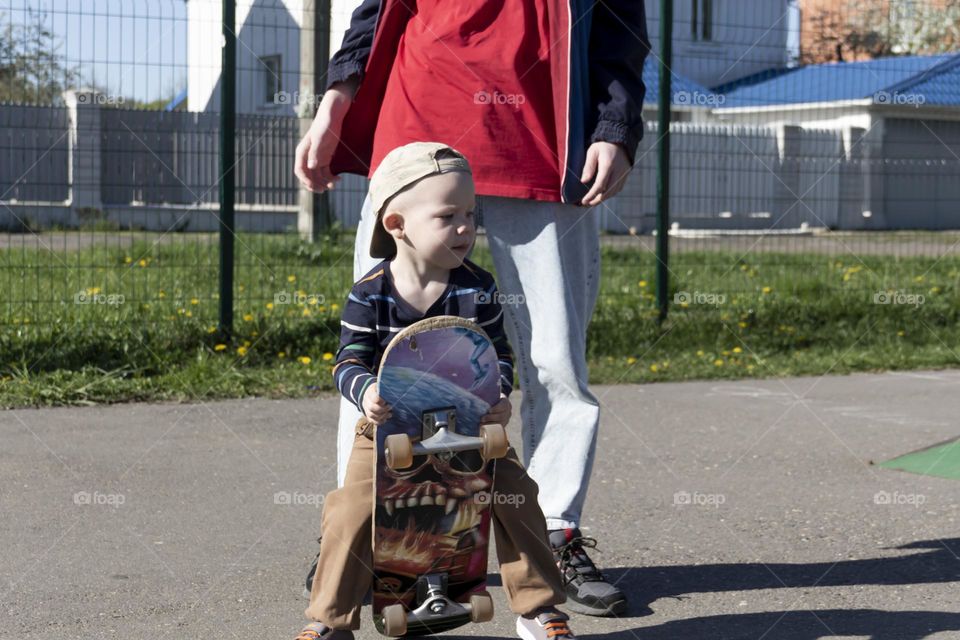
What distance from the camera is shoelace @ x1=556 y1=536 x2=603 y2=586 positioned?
343cm

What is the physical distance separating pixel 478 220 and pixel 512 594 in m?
1.08

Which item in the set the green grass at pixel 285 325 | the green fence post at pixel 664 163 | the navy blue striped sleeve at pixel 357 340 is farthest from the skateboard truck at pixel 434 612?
the green fence post at pixel 664 163

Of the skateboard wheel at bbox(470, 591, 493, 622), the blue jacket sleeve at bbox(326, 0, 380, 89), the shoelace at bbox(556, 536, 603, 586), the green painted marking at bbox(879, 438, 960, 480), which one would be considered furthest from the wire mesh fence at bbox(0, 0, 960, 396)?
the skateboard wheel at bbox(470, 591, 493, 622)

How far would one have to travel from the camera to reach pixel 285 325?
7.20 meters

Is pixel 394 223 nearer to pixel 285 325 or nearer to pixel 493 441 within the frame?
pixel 493 441

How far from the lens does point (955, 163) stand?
921 centimetres

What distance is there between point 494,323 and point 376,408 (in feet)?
1.36

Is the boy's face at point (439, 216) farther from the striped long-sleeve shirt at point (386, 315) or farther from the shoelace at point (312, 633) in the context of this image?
the shoelace at point (312, 633)

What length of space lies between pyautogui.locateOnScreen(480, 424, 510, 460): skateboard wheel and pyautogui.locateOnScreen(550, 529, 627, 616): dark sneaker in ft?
2.16

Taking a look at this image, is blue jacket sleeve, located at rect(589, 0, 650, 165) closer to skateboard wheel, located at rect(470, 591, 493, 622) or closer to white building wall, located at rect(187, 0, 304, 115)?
skateboard wheel, located at rect(470, 591, 493, 622)

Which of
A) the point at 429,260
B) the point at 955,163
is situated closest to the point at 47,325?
the point at 429,260

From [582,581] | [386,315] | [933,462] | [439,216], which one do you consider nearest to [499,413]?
[386,315]

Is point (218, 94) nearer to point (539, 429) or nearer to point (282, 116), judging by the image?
point (282, 116)

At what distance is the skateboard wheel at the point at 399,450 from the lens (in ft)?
8.89
